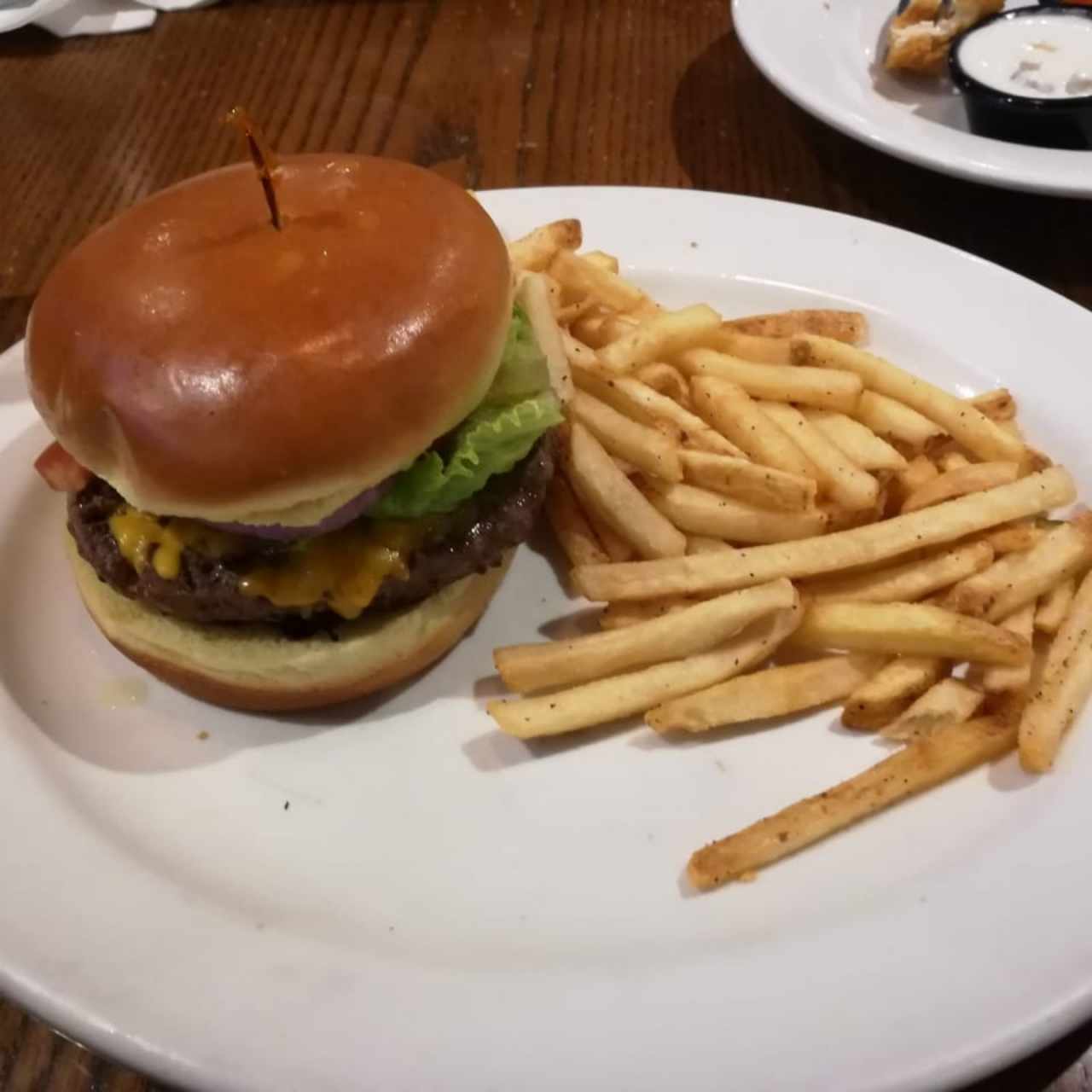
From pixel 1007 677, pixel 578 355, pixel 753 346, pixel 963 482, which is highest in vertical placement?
pixel 578 355

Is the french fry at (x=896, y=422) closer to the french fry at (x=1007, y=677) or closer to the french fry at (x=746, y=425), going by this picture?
the french fry at (x=746, y=425)

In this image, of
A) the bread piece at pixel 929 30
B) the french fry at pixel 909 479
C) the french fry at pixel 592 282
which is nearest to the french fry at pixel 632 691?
the french fry at pixel 909 479

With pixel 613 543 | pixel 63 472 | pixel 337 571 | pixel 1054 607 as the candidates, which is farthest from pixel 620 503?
pixel 63 472

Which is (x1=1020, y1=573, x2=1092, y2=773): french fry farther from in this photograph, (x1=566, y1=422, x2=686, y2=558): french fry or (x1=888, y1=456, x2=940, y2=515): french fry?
(x1=566, y1=422, x2=686, y2=558): french fry

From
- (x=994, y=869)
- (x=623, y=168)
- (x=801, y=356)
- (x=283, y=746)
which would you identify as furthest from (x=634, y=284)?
(x=994, y=869)

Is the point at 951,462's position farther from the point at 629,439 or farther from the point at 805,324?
the point at 629,439

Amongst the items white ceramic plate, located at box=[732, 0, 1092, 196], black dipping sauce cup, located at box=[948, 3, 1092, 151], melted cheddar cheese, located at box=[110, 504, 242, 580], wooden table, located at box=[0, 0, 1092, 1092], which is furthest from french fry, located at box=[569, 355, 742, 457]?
black dipping sauce cup, located at box=[948, 3, 1092, 151]

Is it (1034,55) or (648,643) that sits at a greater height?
(1034,55)
